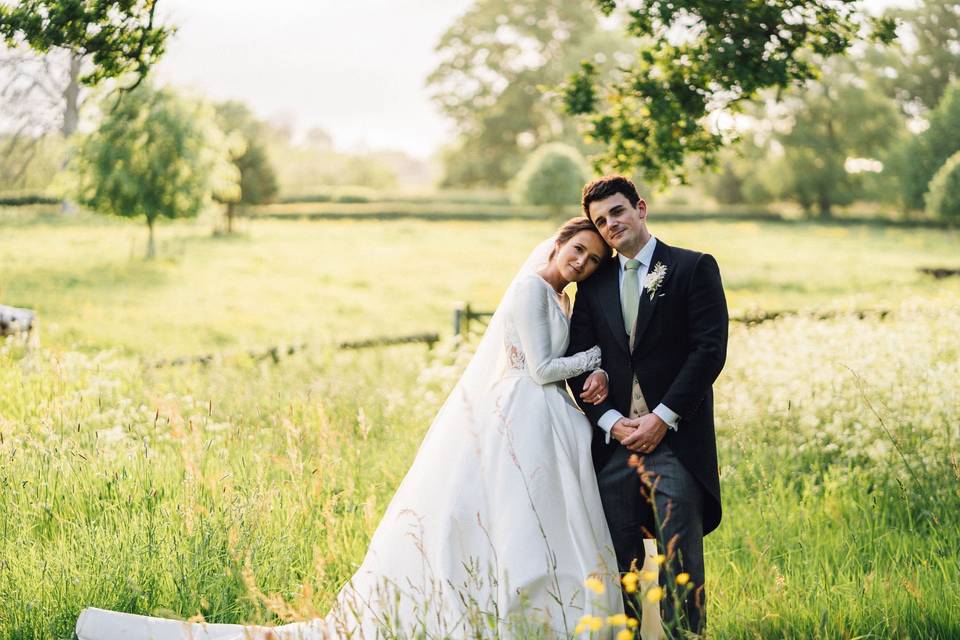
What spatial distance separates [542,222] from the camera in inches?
1448

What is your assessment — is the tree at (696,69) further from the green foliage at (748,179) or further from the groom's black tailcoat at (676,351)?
the green foliage at (748,179)

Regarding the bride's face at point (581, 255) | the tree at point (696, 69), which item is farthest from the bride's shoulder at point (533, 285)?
the tree at point (696, 69)

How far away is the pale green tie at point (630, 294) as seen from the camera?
402cm


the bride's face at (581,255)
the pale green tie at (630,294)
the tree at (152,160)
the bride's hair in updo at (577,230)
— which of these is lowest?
the pale green tie at (630,294)

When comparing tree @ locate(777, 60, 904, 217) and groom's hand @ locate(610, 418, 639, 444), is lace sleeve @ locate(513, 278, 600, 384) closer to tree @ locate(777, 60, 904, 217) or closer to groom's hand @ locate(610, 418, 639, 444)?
groom's hand @ locate(610, 418, 639, 444)

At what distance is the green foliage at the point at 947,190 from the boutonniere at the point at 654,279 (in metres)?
22.3

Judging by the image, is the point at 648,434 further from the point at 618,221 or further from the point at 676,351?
the point at 618,221

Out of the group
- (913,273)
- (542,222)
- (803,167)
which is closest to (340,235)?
(542,222)

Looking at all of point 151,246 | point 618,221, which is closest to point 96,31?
point 618,221

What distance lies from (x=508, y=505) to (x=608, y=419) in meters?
0.61

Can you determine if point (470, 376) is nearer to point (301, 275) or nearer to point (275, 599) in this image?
point (275, 599)

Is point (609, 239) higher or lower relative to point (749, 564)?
higher

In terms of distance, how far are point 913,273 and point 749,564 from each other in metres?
22.5

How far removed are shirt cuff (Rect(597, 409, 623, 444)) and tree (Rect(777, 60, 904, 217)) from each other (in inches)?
1405
